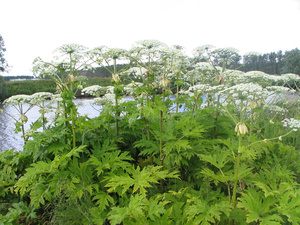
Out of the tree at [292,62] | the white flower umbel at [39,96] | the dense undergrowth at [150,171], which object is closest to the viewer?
the dense undergrowth at [150,171]

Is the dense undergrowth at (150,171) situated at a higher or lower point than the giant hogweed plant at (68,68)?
lower

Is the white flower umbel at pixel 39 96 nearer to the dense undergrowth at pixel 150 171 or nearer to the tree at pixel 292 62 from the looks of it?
the dense undergrowth at pixel 150 171

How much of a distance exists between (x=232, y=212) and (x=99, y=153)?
1.66 meters

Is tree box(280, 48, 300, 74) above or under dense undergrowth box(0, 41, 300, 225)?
above

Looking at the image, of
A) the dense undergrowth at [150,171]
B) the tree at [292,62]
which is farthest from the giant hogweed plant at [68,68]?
the tree at [292,62]

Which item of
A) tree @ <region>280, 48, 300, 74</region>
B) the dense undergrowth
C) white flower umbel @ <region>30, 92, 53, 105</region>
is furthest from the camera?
tree @ <region>280, 48, 300, 74</region>

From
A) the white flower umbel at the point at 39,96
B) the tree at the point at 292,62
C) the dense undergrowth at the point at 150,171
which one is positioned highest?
the tree at the point at 292,62

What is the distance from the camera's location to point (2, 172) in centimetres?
298

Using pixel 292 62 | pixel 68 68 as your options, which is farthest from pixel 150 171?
pixel 292 62

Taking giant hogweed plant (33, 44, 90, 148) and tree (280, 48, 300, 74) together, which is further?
tree (280, 48, 300, 74)

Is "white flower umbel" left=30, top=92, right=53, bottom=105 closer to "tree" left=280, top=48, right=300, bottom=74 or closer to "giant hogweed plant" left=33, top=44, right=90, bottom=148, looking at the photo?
"giant hogweed plant" left=33, top=44, right=90, bottom=148

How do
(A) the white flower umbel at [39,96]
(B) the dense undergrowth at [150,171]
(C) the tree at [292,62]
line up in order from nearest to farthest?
1. (B) the dense undergrowth at [150,171]
2. (A) the white flower umbel at [39,96]
3. (C) the tree at [292,62]

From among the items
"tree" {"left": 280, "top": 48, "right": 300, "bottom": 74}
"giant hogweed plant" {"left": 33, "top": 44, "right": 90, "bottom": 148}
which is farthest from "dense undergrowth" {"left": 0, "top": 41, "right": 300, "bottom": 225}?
"tree" {"left": 280, "top": 48, "right": 300, "bottom": 74}

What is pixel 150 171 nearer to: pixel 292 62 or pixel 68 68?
pixel 68 68
